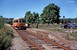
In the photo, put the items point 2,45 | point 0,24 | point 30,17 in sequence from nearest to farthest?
point 2,45 < point 0,24 < point 30,17

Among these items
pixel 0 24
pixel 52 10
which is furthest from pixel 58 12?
pixel 0 24

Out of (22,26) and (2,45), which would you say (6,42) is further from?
(22,26)

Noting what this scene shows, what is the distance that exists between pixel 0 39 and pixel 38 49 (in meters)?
5.36

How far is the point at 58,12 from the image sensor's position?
12862cm

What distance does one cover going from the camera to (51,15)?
125625 mm

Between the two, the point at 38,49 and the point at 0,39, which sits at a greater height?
the point at 0,39

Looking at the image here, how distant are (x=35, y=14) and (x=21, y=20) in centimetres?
7768

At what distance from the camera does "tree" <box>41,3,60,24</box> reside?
406ft

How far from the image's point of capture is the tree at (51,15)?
124 metres

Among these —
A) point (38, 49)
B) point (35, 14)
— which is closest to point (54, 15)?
point (35, 14)

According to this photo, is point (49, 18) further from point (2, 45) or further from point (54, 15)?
point (2, 45)

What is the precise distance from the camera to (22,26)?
6269 centimetres

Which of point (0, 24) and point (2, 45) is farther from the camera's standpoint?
point (0, 24)

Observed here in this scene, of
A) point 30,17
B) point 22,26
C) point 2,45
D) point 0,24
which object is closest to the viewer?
point 2,45
